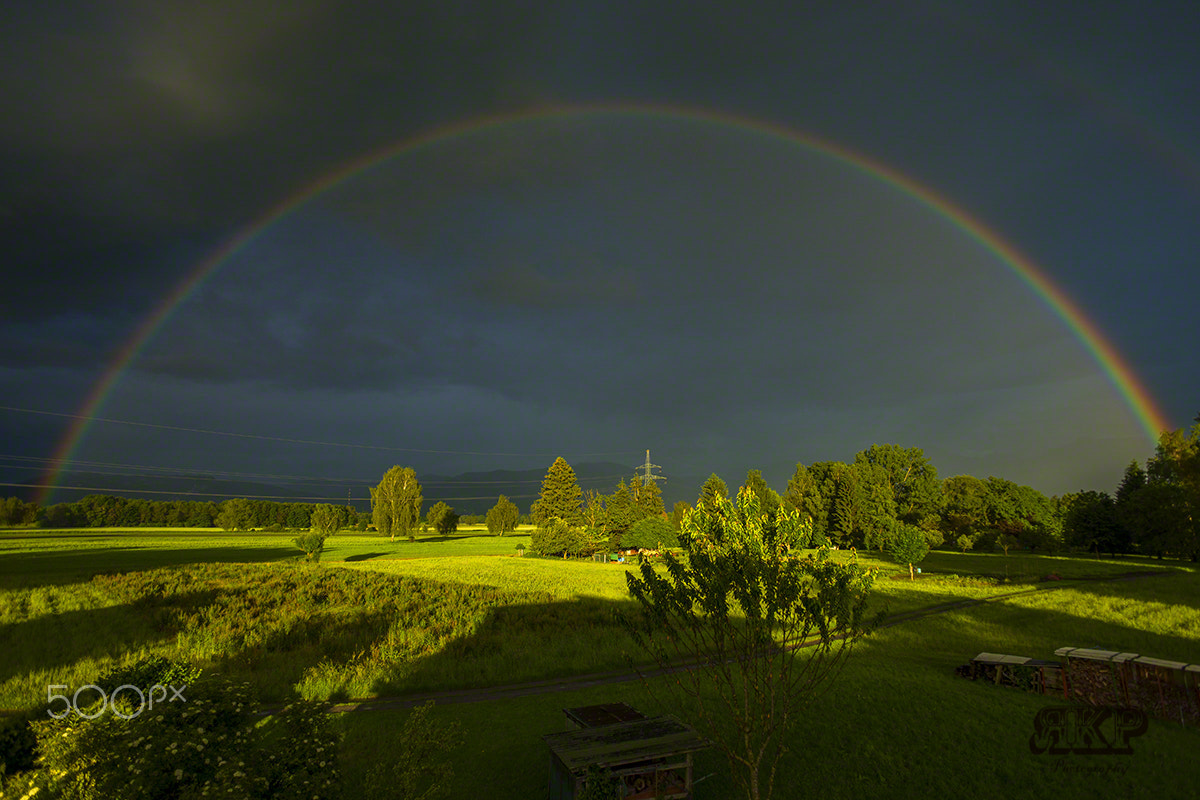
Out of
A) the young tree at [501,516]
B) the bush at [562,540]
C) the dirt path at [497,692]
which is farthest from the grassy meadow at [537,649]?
the young tree at [501,516]

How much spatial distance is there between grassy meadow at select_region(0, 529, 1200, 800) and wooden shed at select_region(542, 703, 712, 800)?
131 cm

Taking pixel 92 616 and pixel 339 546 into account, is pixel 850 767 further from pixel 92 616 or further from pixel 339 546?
pixel 339 546

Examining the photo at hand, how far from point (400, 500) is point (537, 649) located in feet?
325

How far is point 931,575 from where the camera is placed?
54.9 m

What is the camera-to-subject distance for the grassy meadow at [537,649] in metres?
11.8

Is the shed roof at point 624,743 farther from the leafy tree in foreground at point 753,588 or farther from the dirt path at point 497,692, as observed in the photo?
the dirt path at point 497,692

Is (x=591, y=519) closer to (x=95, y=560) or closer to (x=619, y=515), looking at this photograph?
(x=619, y=515)

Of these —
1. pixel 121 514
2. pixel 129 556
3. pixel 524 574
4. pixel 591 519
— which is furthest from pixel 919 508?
pixel 121 514

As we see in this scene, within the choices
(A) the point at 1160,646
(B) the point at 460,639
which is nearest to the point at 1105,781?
(A) the point at 1160,646

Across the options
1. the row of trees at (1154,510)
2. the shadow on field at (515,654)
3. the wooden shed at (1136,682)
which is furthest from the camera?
the row of trees at (1154,510)

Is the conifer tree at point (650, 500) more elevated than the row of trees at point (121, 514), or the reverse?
the conifer tree at point (650, 500)

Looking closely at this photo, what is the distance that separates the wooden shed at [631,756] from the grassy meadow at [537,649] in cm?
131

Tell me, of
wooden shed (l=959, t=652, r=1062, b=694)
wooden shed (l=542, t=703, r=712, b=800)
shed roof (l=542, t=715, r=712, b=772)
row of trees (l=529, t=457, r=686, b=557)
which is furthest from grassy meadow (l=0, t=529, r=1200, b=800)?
row of trees (l=529, t=457, r=686, b=557)

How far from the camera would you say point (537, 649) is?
23.7 metres
